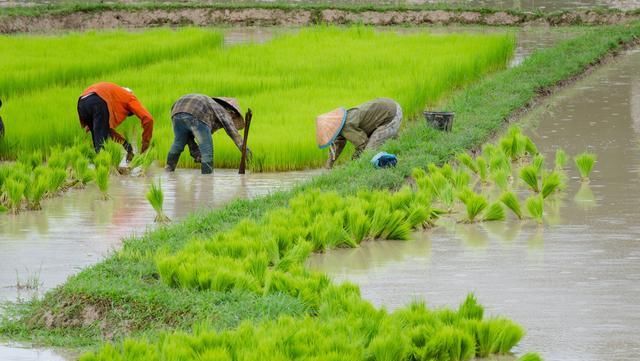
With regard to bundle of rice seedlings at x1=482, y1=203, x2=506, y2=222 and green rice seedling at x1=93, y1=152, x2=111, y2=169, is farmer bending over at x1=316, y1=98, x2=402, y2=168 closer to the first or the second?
green rice seedling at x1=93, y1=152, x2=111, y2=169

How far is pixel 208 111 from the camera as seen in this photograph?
967cm

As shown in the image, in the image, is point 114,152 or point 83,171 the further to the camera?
point 114,152

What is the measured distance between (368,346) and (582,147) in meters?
6.24

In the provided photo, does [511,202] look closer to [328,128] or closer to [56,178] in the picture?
[328,128]

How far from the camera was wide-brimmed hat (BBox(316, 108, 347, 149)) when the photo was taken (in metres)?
9.12

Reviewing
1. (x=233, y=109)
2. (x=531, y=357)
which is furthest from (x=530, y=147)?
(x=531, y=357)

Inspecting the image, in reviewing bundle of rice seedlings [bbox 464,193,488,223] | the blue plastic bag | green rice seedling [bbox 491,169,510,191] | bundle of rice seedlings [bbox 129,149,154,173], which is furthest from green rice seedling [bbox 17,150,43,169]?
bundle of rice seedlings [bbox 464,193,488,223]

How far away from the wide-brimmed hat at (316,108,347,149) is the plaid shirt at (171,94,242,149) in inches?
28.0

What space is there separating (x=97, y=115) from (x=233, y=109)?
1063 millimetres

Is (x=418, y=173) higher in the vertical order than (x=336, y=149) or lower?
higher

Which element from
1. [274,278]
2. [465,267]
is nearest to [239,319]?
[274,278]

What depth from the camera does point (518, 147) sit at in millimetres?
9734

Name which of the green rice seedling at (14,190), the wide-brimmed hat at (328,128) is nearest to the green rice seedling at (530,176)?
the wide-brimmed hat at (328,128)

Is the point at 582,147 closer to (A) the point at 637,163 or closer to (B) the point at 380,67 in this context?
(A) the point at 637,163
